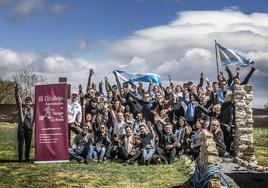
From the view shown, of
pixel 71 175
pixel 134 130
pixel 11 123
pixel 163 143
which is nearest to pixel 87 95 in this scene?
pixel 134 130

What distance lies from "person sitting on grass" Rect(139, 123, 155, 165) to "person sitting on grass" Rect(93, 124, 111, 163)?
1.29m

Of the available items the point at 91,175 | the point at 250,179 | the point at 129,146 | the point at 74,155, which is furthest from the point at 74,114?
→ the point at 250,179

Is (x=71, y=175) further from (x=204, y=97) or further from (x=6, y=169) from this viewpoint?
(x=204, y=97)

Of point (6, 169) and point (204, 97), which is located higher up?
point (204, 97)

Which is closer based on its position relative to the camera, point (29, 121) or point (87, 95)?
point (29, 121)

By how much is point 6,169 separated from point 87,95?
526 cm

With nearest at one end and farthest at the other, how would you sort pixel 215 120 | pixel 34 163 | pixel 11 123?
1. pixel 34 163
2. pixel 215 120
3. pixel 11 123

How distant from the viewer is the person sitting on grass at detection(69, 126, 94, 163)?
17.6 meters

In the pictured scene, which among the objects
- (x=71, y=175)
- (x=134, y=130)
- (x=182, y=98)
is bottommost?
(x=71, y=175)

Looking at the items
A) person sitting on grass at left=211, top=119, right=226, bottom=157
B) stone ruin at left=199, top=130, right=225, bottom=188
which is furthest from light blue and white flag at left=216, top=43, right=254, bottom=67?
stone ruin at left=199, top=130, right=225, bottom=188

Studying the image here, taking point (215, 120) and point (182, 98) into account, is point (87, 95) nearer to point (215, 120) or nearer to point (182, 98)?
point (182, 98)

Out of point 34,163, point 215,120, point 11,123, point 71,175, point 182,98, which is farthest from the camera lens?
point 11,123

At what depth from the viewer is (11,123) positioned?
113 feet

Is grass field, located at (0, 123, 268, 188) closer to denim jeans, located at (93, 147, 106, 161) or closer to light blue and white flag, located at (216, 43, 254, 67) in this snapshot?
denim jeans, located at (93, 147, 106, 161)
